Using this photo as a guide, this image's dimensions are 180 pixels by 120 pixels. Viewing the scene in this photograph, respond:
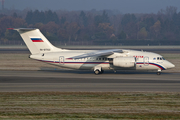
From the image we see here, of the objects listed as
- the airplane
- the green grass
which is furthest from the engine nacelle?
the green grass

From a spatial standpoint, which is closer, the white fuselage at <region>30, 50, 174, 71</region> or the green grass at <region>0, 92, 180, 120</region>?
the green grass at <region>0, 92, 180, 120</region>

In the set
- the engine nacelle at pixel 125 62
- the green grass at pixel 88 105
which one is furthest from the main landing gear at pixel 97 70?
the green grass at pixel 88 105

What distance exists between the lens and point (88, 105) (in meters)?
16.1

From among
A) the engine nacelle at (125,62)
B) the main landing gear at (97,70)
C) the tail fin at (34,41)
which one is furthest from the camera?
the tail fin at (34,41)

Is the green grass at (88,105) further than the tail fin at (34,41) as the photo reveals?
No

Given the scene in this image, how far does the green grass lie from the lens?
13938 millimetres

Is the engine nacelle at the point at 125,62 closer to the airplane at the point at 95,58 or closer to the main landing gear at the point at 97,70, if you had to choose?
the airplane at the point at 95,58

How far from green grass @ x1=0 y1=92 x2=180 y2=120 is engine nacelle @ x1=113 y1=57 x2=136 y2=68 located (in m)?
11.0

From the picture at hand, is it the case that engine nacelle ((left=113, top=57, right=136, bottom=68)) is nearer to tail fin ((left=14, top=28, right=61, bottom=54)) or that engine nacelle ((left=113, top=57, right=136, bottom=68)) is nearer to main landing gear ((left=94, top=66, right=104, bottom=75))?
main landing gear ((left=94, top=66, right=104, bottom=75))

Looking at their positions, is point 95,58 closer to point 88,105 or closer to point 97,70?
point 97,70

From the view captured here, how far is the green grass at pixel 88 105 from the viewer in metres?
13.9

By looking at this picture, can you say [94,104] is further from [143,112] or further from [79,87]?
[79,87]

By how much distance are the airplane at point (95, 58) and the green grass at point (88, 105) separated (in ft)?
39.2

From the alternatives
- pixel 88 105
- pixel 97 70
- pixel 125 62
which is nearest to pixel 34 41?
pixel 97 70
